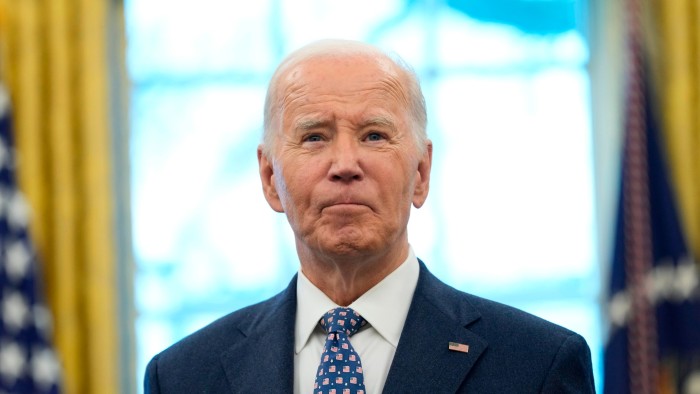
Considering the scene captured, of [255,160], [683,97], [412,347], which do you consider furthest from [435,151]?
[412,347]

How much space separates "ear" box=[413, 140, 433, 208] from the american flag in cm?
325

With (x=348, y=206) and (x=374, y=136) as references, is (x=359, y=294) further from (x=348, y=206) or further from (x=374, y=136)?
(x=374, y=136)

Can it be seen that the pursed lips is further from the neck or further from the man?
the neck

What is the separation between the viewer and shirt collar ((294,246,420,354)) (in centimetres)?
282

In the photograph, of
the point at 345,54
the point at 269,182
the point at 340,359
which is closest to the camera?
the point at 340,359

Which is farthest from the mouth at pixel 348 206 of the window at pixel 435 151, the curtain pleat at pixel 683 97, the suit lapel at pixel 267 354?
the curtain pleat at pixel 683 97

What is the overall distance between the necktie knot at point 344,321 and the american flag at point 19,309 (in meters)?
3.24

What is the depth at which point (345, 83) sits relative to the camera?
9.39ft

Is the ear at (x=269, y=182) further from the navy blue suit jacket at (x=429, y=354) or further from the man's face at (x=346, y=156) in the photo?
the navy blue suit jacket at (x=429, y=354)

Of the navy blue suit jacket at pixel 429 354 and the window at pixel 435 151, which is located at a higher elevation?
the window at pixel 435 151

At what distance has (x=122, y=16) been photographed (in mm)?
6312

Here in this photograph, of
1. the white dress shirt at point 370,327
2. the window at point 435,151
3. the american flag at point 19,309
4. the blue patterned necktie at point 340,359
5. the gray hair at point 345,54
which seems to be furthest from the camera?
the window at point 435,151

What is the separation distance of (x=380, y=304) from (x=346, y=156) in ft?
1.21

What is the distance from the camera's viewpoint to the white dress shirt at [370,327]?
277 cm
